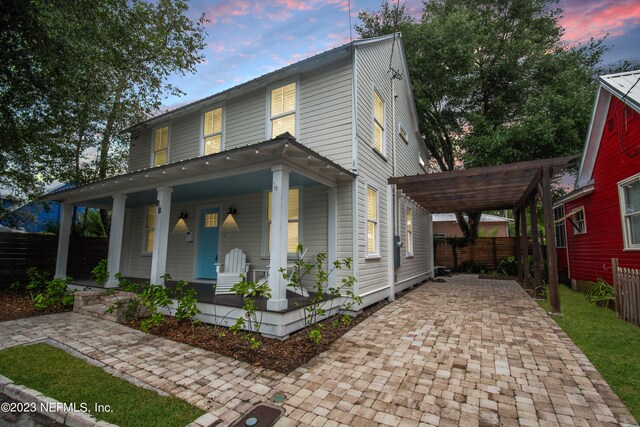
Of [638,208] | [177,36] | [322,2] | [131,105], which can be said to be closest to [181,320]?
[322,2]

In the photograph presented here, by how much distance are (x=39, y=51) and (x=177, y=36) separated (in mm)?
7242

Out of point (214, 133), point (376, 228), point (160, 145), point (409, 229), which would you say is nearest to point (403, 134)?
point (409, 229)

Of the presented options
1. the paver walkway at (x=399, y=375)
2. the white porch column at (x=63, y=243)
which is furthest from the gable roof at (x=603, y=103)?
the white porch column at (x=63, y=243)

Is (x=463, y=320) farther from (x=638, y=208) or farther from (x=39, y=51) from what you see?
(x=39, y=51)

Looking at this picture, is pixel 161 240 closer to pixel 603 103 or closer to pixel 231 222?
pixel 231 222

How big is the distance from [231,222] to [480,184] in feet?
22.0

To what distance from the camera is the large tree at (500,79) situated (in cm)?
1290

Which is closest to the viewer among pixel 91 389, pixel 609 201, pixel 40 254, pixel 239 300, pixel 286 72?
pixel 91 389

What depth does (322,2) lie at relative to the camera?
668cm

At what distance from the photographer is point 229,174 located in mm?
5539

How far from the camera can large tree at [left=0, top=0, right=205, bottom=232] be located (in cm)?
650

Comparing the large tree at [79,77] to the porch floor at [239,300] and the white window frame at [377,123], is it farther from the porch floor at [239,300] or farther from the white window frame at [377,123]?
the white window frame at [377,123]

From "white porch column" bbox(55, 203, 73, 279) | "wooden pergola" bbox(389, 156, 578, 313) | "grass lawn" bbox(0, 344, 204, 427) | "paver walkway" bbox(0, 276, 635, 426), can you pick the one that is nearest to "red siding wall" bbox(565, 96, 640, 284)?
"wooden pergola" bbox(389, 156, 578, 313)

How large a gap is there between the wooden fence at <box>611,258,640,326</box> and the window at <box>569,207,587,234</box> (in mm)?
4582
